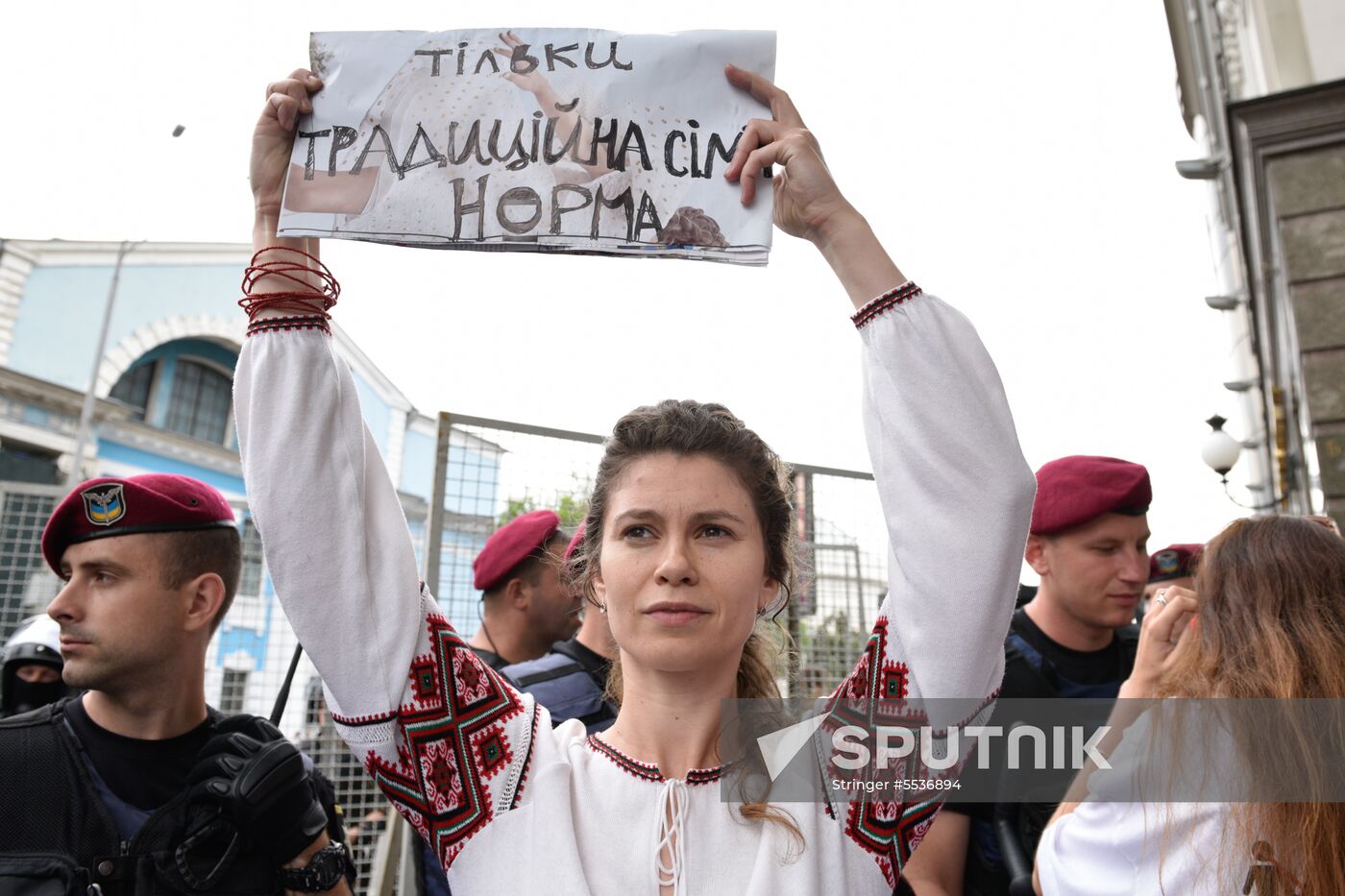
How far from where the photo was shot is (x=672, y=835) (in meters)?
1.69

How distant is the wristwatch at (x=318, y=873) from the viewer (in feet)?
7.54

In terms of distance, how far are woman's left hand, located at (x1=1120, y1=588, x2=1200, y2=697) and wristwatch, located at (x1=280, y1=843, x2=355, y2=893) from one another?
1.87 meters

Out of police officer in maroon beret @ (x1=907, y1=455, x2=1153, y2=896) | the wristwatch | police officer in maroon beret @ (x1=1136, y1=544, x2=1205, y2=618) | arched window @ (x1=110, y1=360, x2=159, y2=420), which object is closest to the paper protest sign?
the wristwatch

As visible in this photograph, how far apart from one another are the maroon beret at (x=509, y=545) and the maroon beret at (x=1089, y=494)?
186cm

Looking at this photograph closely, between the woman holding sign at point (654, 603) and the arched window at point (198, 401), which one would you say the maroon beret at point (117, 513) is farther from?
the arched window at point (198, 401)

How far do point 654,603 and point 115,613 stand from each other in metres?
1.59

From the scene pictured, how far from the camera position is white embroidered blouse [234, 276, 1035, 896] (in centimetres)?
159

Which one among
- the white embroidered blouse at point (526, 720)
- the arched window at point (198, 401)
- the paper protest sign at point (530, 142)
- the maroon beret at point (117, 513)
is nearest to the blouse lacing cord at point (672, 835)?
the white embroidered blouse at point (526, 720)

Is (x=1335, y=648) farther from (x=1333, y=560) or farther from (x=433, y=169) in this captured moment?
(x=433, y=169)

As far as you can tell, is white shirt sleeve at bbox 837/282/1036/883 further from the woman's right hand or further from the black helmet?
the black helmet

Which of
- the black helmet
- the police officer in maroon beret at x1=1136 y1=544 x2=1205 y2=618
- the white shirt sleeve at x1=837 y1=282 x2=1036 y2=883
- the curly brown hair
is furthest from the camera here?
the police officer in maroon beret at x1=1136 y1=544 x2=1205 y2=618
